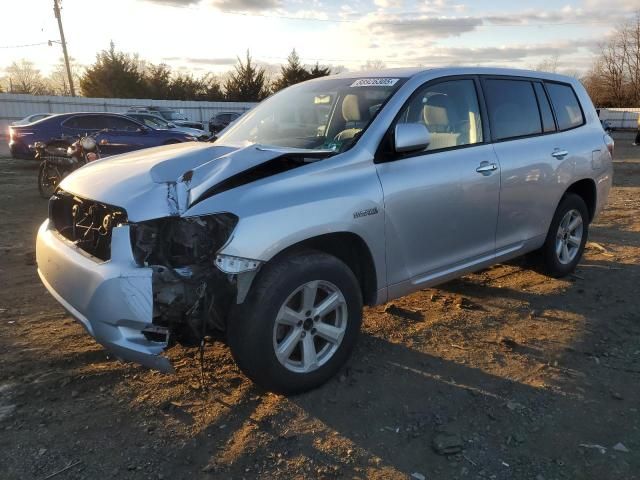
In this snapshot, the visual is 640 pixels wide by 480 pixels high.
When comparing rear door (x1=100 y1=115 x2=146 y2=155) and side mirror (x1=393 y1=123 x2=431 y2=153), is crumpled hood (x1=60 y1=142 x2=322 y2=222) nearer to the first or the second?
side mirror (x1=393 y1=123 x2=431 y2=153)

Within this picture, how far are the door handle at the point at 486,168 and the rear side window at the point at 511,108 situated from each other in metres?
0.31

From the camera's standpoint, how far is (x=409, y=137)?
10.8 feet

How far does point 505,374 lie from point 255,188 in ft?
6.63

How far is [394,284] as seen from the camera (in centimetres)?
349

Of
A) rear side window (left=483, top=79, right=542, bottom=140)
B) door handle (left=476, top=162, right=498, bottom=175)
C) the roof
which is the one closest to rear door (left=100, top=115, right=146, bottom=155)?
the roof

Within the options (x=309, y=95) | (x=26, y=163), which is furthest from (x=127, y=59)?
(x=309, y=95)

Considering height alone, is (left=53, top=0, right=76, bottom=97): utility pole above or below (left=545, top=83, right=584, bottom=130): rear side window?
above

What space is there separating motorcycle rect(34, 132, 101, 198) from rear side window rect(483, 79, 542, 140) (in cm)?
679

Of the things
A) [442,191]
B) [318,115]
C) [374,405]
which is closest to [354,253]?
[442,191]

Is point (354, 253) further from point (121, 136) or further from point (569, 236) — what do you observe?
point (121, 136)

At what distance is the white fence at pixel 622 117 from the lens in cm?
4294

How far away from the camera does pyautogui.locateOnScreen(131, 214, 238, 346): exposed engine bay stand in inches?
106

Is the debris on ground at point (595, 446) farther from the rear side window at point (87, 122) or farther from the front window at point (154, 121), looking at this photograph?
the front window at point (154, 121)

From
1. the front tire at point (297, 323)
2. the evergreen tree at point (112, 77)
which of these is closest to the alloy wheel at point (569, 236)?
the front tire at point (297, 323)
